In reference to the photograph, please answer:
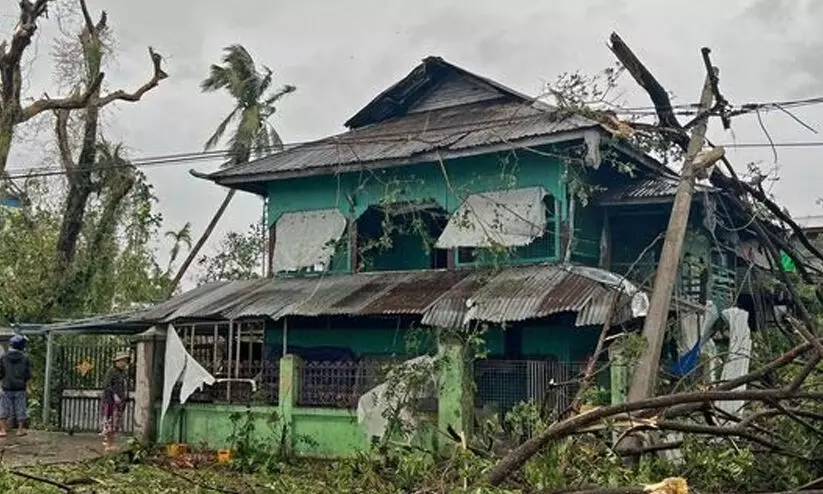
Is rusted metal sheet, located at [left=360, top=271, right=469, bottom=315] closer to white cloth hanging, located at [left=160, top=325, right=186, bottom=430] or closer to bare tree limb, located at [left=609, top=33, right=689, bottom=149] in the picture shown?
white cloth hanging, located at [left=160, top=325, right=186, bottom=430]

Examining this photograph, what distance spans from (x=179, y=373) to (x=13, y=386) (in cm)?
246

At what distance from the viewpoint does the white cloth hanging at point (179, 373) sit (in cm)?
1489

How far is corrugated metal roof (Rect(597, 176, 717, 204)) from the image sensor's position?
48.4ft

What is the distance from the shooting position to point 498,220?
14828 millimetres

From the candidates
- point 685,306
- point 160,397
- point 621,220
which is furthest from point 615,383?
point 160,397

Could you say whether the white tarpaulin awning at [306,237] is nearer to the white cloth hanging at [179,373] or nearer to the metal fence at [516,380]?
the white cloth hanging at [179,373]

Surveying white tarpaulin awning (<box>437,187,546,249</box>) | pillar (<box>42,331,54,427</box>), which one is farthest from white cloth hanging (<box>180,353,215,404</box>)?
pillar (<box>42,331,54,427</box>)

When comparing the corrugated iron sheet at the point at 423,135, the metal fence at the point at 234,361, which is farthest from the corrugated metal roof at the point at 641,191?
the metal fence at the point at 234,361

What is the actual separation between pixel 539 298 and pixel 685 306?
193 centimetres

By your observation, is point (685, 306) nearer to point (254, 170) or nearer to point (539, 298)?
point (539, 298)

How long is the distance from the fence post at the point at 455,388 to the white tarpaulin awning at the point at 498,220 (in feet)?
6.83

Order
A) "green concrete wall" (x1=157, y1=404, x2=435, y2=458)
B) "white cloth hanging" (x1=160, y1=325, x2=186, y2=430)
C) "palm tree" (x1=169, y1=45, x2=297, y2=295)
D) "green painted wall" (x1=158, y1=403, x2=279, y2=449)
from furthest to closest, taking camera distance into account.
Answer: "palm tree" (x1=169, y1=45, x2=297, y2=295) → "white cloth hanging" (x1=160, y1=325, x2=186, y2=430) → "green painted wall" (x1=158, y1=403, x2=279, y2=449) → "green concrete wall" (x1=157, y1=404, x2=435, y2=458)

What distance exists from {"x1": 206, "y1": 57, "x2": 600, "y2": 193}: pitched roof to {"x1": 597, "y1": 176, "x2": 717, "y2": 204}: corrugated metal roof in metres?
1.77

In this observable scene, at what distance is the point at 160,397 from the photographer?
51.1 feet
